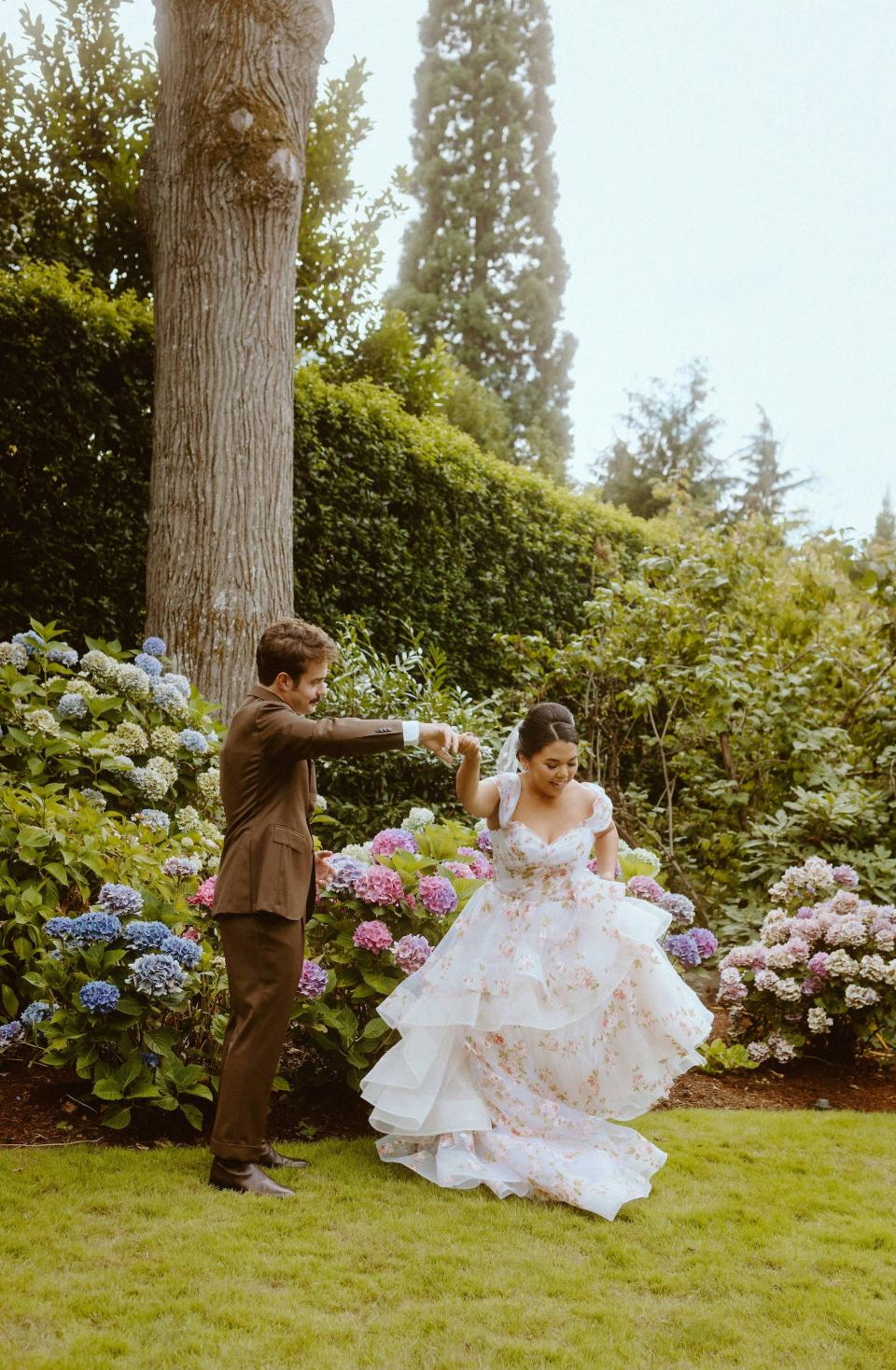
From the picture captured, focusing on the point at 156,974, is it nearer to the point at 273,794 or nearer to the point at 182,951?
the point at 182,951

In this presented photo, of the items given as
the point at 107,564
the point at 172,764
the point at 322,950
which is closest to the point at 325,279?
the point at 107,564

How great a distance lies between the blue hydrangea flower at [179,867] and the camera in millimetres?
3664

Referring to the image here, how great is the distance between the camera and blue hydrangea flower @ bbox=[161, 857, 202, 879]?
366 cm

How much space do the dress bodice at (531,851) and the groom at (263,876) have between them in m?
0.57

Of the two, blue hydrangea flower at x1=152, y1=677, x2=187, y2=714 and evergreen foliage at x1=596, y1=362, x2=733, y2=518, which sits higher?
evergreen foliage at x1=596, y1=362, x2=733, y2=518

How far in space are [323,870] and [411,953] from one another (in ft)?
1.33

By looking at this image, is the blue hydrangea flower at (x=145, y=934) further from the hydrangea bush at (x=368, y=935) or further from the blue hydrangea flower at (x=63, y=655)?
the blue hydrangea flower at (x=63, y=655)

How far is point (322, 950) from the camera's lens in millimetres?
3779

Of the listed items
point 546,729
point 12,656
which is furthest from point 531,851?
point 12,656

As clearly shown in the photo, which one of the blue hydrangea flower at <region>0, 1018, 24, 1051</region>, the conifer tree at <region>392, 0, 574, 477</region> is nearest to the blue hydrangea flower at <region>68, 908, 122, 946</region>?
the blue hydrangea flower at <region>0, 1018, 24, 1051</region>

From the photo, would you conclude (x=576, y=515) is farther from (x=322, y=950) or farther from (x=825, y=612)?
(x=322, y=950)

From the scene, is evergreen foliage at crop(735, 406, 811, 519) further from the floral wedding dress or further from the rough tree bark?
the floral wedding dress

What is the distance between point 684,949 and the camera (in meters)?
4.23

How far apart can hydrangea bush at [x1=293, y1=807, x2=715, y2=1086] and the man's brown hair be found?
35.2 inches
